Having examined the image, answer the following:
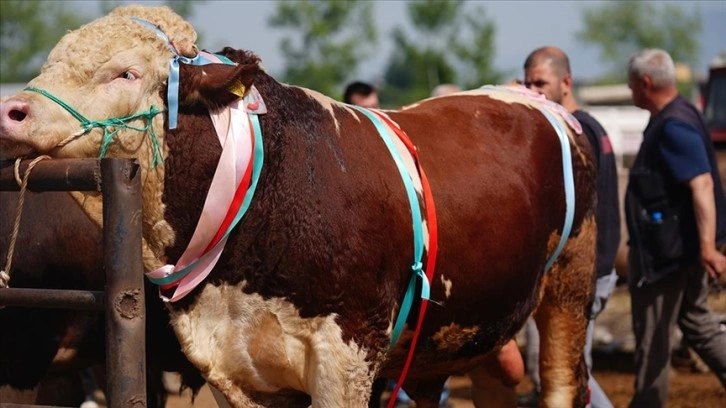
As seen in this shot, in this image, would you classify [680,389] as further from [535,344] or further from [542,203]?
[542,203]

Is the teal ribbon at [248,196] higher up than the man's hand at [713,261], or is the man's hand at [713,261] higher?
the teal ribbon at [248,196]

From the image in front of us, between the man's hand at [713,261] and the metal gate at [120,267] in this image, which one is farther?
the man's hand at [713,261]

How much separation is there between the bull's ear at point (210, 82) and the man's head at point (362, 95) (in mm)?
4170

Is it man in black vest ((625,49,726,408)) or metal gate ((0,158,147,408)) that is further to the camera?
man in black vest ((625,49,726,408))

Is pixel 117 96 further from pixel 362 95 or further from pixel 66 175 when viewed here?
pixel 362 95

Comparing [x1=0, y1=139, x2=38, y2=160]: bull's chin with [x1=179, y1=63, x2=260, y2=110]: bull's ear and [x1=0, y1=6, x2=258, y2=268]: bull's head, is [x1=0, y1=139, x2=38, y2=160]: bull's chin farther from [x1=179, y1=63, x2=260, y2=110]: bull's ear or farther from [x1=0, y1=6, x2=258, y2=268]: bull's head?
[x1=179, y1=63, x2=260, y2=110]: bull's ear

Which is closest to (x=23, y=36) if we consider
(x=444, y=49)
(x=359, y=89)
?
(x=444, y=49)

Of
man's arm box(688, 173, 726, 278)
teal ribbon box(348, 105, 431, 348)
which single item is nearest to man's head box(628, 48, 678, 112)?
man's arm box(688, 173, 726, 278)

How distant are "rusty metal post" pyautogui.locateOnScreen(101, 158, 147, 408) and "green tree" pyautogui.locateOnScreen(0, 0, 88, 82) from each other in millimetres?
45077

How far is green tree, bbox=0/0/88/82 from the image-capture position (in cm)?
4750

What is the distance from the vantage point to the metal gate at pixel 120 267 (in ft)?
10.3

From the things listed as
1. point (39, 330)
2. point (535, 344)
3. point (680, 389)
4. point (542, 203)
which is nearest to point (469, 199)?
point (542, 203)

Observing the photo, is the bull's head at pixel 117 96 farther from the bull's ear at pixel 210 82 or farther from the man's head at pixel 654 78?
the man's head at pixel 654 78

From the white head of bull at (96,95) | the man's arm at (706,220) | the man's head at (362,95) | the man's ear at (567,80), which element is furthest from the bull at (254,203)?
the man's head at (362,95)
